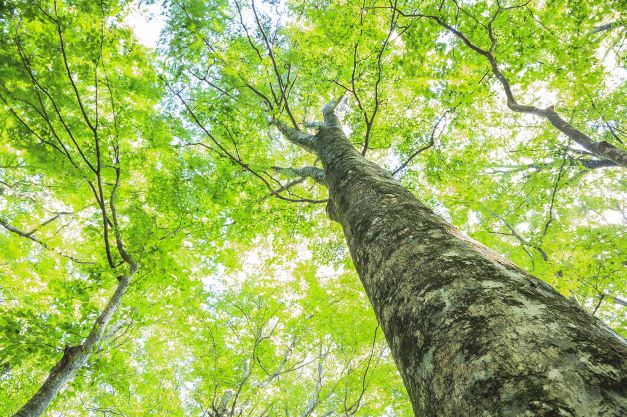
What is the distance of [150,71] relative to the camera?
4984 millimetres

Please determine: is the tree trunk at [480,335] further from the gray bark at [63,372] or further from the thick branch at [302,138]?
the gray bark at [63,372]

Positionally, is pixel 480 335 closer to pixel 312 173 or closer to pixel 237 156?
pixel 312 173

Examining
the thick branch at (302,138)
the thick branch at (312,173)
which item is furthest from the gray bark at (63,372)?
the thick branch at (302,138)

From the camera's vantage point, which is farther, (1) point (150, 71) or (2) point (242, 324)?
(2) point (242, 324)

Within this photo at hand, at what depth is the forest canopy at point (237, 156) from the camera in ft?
14.5

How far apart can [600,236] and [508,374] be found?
7531 millimetres

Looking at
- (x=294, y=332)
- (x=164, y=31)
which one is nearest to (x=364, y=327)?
(x=294, y=332)

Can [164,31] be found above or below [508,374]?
above

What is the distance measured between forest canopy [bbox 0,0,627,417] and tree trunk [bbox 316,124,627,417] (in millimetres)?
593

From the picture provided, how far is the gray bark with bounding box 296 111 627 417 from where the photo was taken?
27.0 inches

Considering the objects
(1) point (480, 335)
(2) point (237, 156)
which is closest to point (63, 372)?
(2) point (237, 156)

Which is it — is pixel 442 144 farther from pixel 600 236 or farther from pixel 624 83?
pixel 624 83

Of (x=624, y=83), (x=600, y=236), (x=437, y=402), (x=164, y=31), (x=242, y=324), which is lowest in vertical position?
(x=437, y=402)

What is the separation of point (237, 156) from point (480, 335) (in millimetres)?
5851
